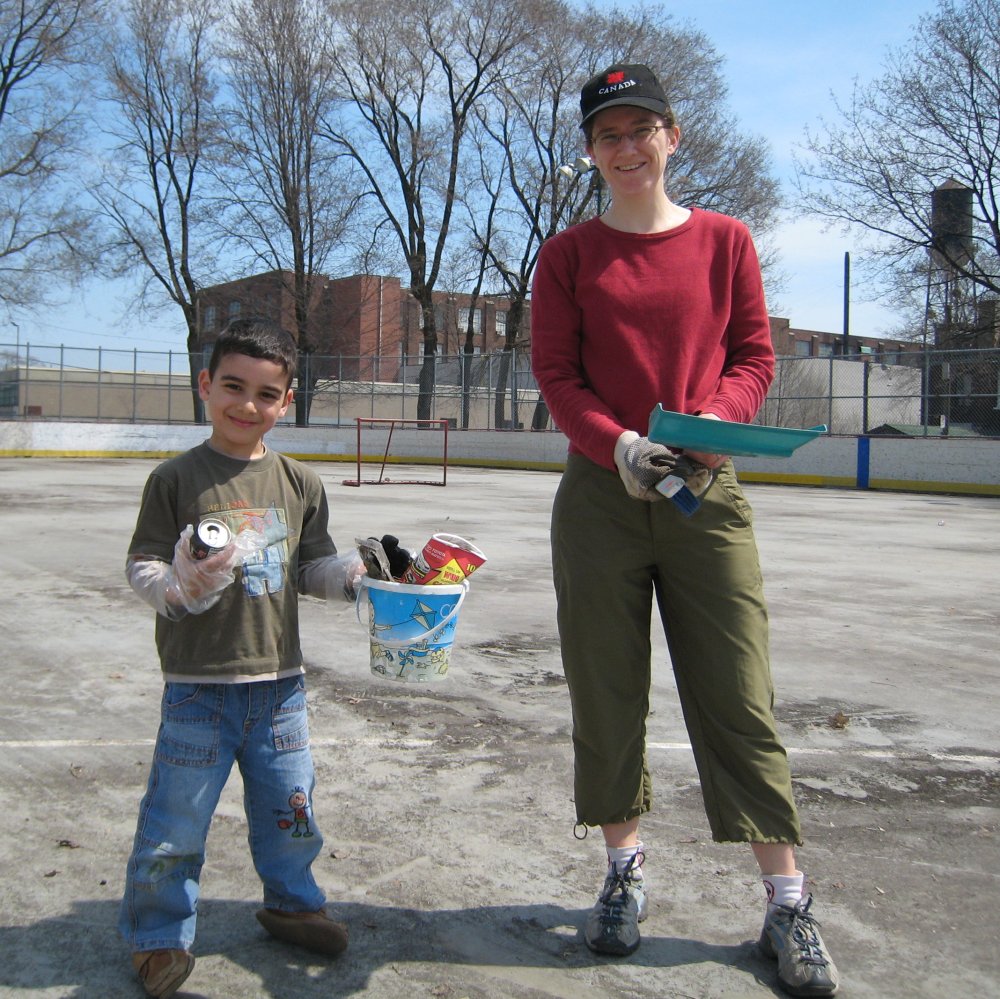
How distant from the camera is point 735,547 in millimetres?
2303

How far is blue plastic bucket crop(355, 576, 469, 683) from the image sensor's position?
222 cm

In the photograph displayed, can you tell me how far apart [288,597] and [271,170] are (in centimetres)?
3340

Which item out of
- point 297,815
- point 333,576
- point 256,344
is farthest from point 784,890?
point 256,344

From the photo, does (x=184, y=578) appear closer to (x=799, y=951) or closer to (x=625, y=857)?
(x=625, y=857)

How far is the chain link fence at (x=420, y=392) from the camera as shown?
74.8ft

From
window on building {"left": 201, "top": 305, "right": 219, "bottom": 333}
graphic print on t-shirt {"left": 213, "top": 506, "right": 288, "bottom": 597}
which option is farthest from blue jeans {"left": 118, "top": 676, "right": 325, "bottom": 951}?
window on building {"left": 201, "top": 305, "right": 219, "bottom": 333}

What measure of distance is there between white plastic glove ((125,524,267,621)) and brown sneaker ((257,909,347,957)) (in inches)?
28.1

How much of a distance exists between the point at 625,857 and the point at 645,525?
777 mm

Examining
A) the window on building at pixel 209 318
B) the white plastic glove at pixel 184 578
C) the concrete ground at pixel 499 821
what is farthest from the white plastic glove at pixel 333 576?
the window on building at pixel 209 318

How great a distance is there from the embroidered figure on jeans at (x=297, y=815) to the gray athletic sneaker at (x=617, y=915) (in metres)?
0.67

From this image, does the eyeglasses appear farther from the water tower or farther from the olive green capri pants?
the water tower

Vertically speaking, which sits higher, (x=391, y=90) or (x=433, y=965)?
(x=391, y=90)

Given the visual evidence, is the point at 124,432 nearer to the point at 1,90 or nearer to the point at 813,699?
the point at 1,90

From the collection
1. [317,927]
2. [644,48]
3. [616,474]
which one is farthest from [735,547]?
[644,48]
